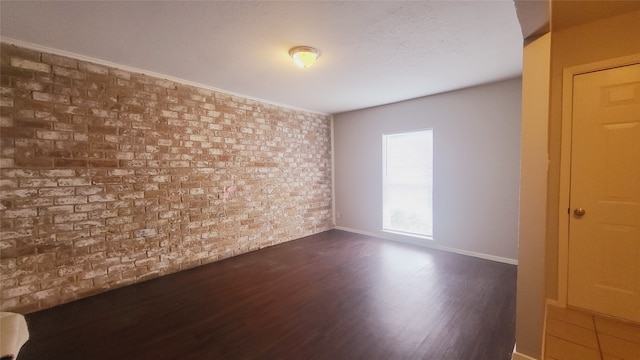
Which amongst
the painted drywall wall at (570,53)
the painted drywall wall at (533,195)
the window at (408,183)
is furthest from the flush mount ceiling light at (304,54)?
the window at (408,183)

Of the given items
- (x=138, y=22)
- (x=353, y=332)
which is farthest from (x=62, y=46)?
(x=353, y=332)

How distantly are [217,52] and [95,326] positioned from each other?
8.90 ft

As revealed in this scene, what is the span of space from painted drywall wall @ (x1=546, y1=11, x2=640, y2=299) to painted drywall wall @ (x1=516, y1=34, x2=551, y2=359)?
3.40ft

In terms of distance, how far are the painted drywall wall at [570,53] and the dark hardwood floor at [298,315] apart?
2.40 ft

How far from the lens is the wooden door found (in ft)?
6.63

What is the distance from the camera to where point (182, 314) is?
2371 mm

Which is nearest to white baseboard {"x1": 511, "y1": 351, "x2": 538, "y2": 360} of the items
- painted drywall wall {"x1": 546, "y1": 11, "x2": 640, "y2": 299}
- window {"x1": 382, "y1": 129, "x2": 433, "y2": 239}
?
painted drywall wall {"x1": 546, "y1": 11, "x2": 640, "y2": 299}

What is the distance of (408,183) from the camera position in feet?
15.2

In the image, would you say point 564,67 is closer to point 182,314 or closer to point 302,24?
point 302,24

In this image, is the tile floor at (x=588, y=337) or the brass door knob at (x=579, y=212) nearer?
the tile floor at (x=588, y=337)

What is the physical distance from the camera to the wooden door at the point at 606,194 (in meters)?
2.02

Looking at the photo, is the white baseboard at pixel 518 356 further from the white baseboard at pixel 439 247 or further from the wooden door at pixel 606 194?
the white baseboard at pixel 439 247

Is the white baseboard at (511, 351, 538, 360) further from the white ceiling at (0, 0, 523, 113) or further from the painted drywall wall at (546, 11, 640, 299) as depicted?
the white ceiling at (0, 0, 523, 113)

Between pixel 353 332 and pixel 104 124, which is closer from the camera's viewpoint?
pixel 353 332
